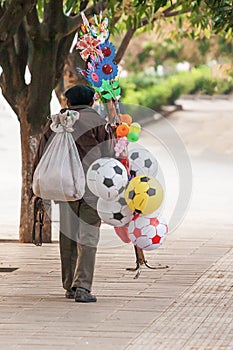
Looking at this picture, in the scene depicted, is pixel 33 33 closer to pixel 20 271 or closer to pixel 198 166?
pixel 20 271

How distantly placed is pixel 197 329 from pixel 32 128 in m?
6.22

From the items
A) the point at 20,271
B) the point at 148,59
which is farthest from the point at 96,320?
the point at 148,59

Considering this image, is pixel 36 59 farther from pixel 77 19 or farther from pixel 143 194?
pixel 143 194

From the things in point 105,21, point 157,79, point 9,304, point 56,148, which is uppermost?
point 105,21

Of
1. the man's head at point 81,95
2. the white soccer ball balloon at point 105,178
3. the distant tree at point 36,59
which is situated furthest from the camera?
the distant tree at point 36,59

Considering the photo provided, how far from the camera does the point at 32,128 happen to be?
13.9 m

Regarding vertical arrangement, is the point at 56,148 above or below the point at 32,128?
above

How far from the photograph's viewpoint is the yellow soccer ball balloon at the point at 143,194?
9.55 metres

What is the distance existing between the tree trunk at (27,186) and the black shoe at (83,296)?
14.8ft

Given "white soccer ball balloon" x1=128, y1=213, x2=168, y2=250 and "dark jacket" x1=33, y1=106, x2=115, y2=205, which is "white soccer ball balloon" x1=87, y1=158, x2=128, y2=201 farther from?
"white soccer ball balloon" x1=128, y1=213, x2=168, y2=250

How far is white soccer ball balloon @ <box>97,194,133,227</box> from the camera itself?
9.47 metres

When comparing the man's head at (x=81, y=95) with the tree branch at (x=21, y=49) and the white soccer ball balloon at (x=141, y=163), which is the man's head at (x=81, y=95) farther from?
the tree branch at (x=21, y=49)

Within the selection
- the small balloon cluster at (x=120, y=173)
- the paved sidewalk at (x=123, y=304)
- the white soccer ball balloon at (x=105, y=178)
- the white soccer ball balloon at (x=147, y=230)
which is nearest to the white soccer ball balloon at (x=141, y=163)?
the small balloon cluster at (x=120, y=173)

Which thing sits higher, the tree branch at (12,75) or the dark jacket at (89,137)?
the dark jacket at (89,137)
